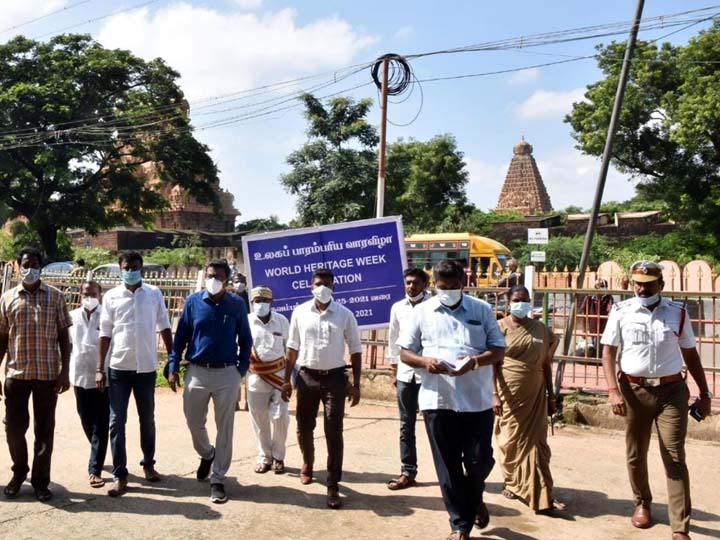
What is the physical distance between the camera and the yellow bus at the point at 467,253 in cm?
2286

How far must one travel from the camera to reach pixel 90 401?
5.51 m

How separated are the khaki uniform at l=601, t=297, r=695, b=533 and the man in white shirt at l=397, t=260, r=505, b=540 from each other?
0.97 m

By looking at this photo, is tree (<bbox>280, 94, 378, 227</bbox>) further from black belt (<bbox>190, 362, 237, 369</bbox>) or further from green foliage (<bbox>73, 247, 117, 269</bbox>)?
black belt (<bbox>190, 362, 237, 369</bbox>)

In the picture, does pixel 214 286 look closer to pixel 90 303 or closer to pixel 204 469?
pixel 90 303

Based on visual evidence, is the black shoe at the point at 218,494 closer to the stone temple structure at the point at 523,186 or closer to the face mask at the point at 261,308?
the face mask at the point at 261,308

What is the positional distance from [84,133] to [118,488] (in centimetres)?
2776

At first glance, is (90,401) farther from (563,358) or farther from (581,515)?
(563,358)

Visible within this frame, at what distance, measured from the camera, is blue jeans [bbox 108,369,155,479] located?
508 centimetres

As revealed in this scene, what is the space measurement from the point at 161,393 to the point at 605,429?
217 inches

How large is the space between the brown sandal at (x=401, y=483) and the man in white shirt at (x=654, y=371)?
1580mm

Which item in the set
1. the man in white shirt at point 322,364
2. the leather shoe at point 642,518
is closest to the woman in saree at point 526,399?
the leather shoe at point 642,518

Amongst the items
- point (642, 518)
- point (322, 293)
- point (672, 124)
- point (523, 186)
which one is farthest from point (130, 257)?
point (523, 186)

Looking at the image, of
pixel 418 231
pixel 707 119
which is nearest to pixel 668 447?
pixel 707 119

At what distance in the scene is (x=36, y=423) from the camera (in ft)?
16.5
